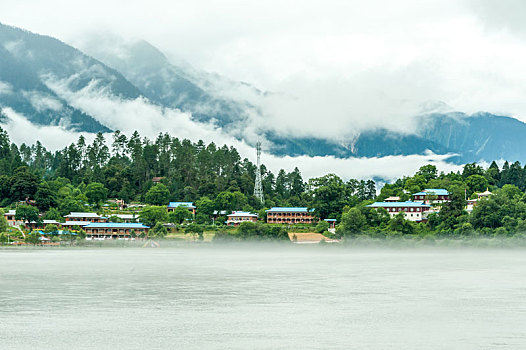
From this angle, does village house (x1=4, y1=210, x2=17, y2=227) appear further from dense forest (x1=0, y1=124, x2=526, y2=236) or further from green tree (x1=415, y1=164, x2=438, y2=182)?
green tree (x1=415, y1=164, x2=438, y2=182)

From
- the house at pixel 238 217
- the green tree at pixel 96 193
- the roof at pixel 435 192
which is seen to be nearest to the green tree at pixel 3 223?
the green tree at pixel 96 193

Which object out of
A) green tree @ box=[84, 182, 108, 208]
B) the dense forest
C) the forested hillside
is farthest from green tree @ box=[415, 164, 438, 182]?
green tree @ box=[84, 182, 108, 208]

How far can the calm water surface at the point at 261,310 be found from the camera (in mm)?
23406

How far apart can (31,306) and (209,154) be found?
129395 mm

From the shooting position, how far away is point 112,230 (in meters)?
120

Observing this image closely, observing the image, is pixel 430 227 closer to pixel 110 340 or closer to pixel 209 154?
pixel 209 154

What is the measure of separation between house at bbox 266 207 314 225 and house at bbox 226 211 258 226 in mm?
3794

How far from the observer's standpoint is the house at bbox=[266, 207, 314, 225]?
423 feet

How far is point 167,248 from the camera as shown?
10781cm

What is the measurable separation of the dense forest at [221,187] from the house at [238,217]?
2.75 meters

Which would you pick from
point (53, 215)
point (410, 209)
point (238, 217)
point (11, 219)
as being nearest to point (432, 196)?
point (410, 209)

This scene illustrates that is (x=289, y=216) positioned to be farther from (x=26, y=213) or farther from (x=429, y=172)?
(x=26, y=213)

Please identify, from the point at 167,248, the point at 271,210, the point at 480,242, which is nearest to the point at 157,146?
the point at 271,210

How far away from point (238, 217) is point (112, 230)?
25.5 metres
